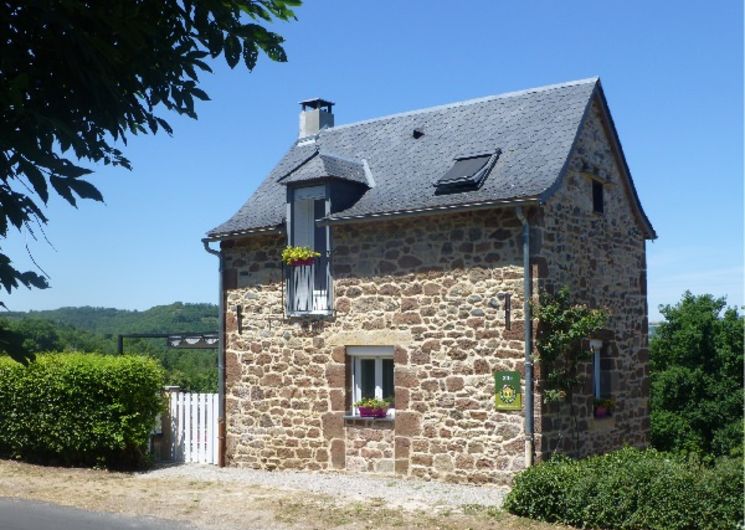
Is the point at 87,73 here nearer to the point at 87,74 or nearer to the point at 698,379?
the point at 87,74

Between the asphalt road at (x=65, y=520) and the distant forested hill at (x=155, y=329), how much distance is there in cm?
2076

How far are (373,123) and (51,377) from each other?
25.1ft

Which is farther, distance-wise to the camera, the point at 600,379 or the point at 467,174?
the point at 600,379

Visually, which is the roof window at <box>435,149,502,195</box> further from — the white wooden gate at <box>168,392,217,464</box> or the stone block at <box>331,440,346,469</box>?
the white wooden gate at <box>168,392,217,464</box>

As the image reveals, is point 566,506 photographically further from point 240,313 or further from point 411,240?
point 240,313

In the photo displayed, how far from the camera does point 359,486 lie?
13.4 m

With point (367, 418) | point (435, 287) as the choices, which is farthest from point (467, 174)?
point (367, 418)

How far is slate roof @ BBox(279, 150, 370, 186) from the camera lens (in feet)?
49.7

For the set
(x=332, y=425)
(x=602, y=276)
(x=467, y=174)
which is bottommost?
(x=332, y=425)

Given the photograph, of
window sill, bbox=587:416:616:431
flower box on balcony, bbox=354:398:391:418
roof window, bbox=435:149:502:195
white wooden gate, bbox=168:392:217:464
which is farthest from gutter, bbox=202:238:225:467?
window sill, bbox=587:416:616:431

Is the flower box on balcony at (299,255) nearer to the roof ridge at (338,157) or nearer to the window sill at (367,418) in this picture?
the roof ridge at (338,157)

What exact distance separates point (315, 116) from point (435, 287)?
20.4ft

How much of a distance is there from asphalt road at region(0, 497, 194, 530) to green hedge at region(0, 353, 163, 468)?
348 cm

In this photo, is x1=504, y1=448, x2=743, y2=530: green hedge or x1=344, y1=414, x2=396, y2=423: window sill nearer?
x1=504, y1=448, x2=743, y2=530: green hedge
